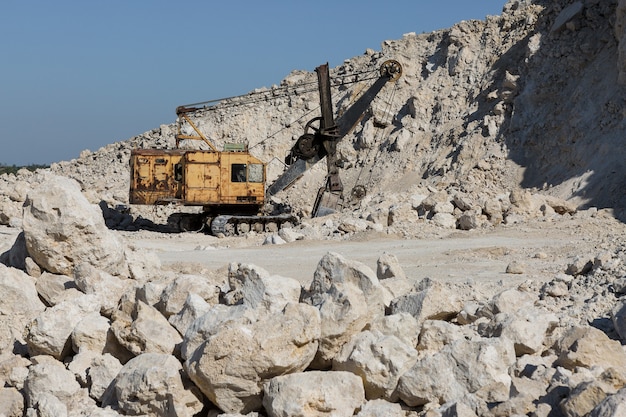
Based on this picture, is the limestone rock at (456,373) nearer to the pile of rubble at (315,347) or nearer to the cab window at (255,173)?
the pile of rubble at (315,347)

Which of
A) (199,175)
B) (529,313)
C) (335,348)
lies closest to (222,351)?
(335,348)

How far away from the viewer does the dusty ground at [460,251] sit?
1251 cm

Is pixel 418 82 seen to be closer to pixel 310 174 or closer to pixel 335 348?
pixel 310 174

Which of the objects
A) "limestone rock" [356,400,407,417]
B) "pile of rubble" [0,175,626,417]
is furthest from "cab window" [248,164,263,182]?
"limestone rock" [356,400,407,417]

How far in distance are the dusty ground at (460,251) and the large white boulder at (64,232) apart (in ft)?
7.45

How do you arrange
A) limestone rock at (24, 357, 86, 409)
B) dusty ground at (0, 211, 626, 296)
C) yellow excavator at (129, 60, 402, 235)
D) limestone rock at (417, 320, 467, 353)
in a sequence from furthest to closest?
1. yellow excavator at (129, 60, 402, 235)
2. dusty ground at (0, 211, 626, 296)
3. limestone rock at (24, 357, 86, 409)
4. limestone rock at (417, 320, 467, 353)

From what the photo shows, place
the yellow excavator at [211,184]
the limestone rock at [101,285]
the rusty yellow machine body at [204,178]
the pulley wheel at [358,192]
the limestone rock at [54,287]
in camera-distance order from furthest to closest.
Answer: the pulley wheel at [358,192] → the rusty yellow machine body at [204,178] → the yellow excavator at [211,184] → the limestone rock at [54,287] → the limestone rock at [101,285]

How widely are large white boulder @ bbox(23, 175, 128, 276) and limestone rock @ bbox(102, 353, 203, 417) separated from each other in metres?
3.64

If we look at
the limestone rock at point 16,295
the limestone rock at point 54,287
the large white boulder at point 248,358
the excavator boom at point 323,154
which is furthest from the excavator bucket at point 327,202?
the large white boulder at point 248,358

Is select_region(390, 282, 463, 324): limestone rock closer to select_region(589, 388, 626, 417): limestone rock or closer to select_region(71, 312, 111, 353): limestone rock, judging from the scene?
select_region(71, 312, 111, 353): limestone rock

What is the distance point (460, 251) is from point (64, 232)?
6.78m

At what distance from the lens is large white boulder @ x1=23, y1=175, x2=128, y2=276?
Answer: 10672 mm

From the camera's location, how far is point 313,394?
678 cm

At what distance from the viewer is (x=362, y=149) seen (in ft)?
93.1
